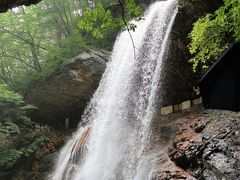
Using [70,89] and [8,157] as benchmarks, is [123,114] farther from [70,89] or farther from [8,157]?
[8,157]

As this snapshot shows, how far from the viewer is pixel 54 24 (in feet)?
68.5

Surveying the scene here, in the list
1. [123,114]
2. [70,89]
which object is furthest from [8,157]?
[123,114]

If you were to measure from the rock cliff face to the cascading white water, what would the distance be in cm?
58

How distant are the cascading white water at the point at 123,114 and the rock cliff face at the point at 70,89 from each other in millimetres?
579

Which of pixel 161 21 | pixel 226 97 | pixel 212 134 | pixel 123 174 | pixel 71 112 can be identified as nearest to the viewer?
pixel 226 97

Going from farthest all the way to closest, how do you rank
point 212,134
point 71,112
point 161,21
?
point 71,112 → point 161,21 → point 212,134

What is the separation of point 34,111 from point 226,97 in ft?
56.1

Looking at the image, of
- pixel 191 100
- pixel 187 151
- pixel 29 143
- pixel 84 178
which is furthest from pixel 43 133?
pixel 187 151

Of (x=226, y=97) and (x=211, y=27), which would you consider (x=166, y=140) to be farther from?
(x=226, y=97)

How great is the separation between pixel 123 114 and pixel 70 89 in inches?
157

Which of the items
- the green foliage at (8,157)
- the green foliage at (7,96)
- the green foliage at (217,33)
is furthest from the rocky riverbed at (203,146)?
the green foliage at (7,96)

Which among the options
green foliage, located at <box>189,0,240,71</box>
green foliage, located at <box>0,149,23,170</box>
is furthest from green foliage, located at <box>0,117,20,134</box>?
green foliage, located at <box>189,0,240,71</box>

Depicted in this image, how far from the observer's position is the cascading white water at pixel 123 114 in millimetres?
12430

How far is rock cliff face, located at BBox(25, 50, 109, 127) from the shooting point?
16953 mm
